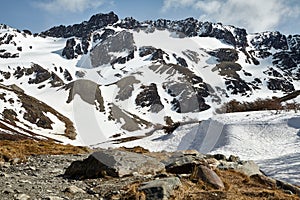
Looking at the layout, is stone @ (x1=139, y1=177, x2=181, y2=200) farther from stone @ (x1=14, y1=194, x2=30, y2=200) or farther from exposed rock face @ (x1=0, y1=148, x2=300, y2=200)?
stone @ (x1=14, y1=194, x2=30, y2=200)

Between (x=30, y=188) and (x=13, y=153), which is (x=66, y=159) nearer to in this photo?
(x=13, y=153)

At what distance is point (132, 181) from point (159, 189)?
2003 millimetres

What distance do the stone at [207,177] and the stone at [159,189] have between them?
1.62m

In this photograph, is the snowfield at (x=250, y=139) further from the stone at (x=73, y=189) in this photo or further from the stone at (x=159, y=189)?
the stone at (x=73, y=189)

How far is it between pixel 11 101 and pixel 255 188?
173 metres

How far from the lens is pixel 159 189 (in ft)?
33.6

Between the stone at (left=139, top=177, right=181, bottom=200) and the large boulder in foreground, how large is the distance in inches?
95.1

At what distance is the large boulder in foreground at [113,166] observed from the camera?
13.0 m

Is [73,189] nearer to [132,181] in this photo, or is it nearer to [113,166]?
[132,181]

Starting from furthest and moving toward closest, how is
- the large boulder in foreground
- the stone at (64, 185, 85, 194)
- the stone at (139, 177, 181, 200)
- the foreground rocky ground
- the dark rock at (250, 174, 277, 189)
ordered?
the dark rock at (250, 174, 277, 189) → the large boulder in foreground → the stone at (64, 185, 85, 194) → the foreground rocky ground → the stone at (139, 177, 181, 200)

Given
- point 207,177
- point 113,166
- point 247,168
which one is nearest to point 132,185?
point 113,166

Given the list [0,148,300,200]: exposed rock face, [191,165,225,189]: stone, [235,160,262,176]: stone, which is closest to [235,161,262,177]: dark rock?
[235,160,262,176]: stone

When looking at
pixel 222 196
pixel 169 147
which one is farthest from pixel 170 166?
pixel 169 147

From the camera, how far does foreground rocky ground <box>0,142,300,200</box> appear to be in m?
10.5
